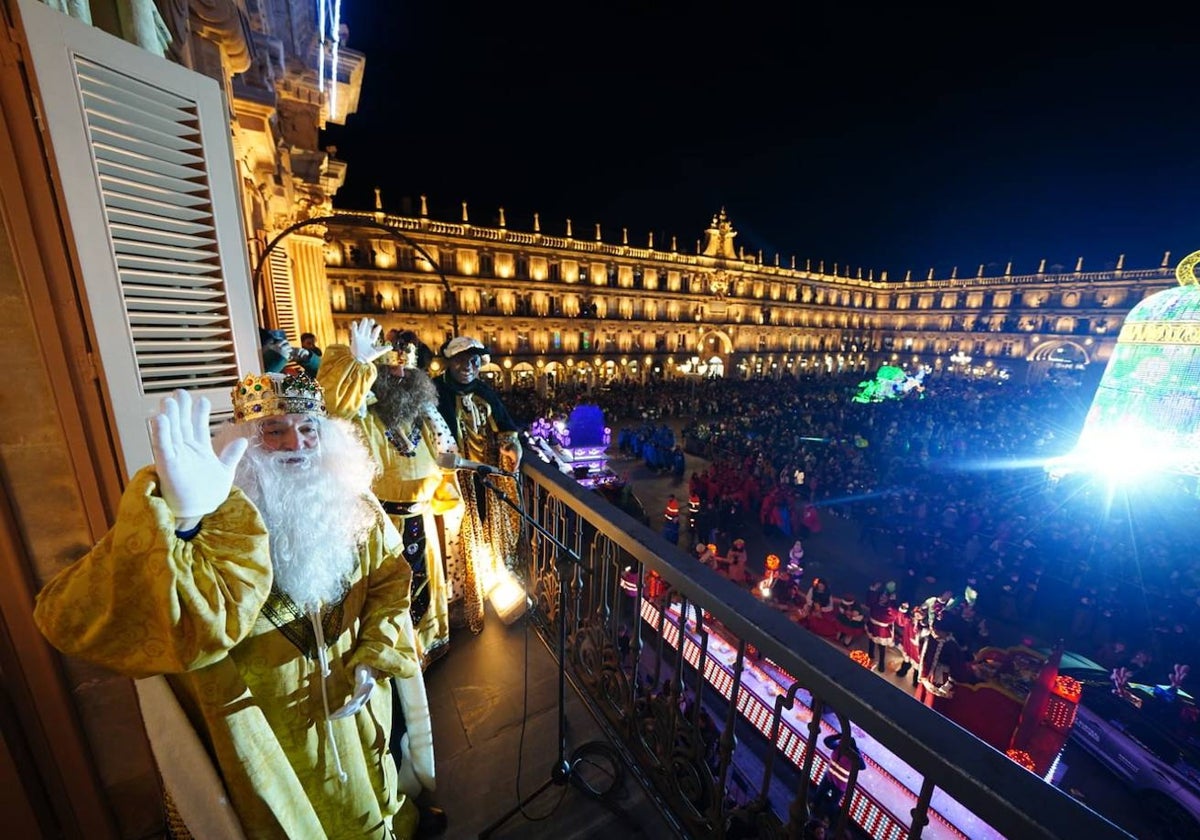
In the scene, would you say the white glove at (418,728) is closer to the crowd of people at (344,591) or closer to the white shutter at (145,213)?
the crowd of people at (344,591)

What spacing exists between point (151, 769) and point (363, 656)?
1686 millimetres

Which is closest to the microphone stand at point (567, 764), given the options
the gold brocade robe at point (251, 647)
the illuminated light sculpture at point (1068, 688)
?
the gold brocade robe at point (251, 647)

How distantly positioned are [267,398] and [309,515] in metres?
0.56

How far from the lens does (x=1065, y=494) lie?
13609mm

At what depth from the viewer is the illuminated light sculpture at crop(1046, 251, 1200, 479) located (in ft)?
46.2

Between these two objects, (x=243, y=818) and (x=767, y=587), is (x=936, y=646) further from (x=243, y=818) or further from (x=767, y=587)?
(x=243, y=818)

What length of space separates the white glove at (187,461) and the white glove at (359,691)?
0.90 m

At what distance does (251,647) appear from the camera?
1695mm

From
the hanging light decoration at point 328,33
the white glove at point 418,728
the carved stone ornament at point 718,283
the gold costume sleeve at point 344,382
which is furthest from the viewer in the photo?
the carved stone ornament at point 718,283

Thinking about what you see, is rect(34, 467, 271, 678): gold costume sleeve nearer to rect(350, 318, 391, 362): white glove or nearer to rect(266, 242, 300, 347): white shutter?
rect(350, 318, 391, 362): white glove

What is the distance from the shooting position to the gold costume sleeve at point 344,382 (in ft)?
8.85

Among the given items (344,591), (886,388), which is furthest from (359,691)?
(886,388)

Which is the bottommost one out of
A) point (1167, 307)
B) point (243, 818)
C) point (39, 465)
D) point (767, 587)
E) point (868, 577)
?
point (868, 577)

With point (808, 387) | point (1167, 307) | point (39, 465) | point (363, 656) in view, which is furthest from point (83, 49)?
point (808, 387)
